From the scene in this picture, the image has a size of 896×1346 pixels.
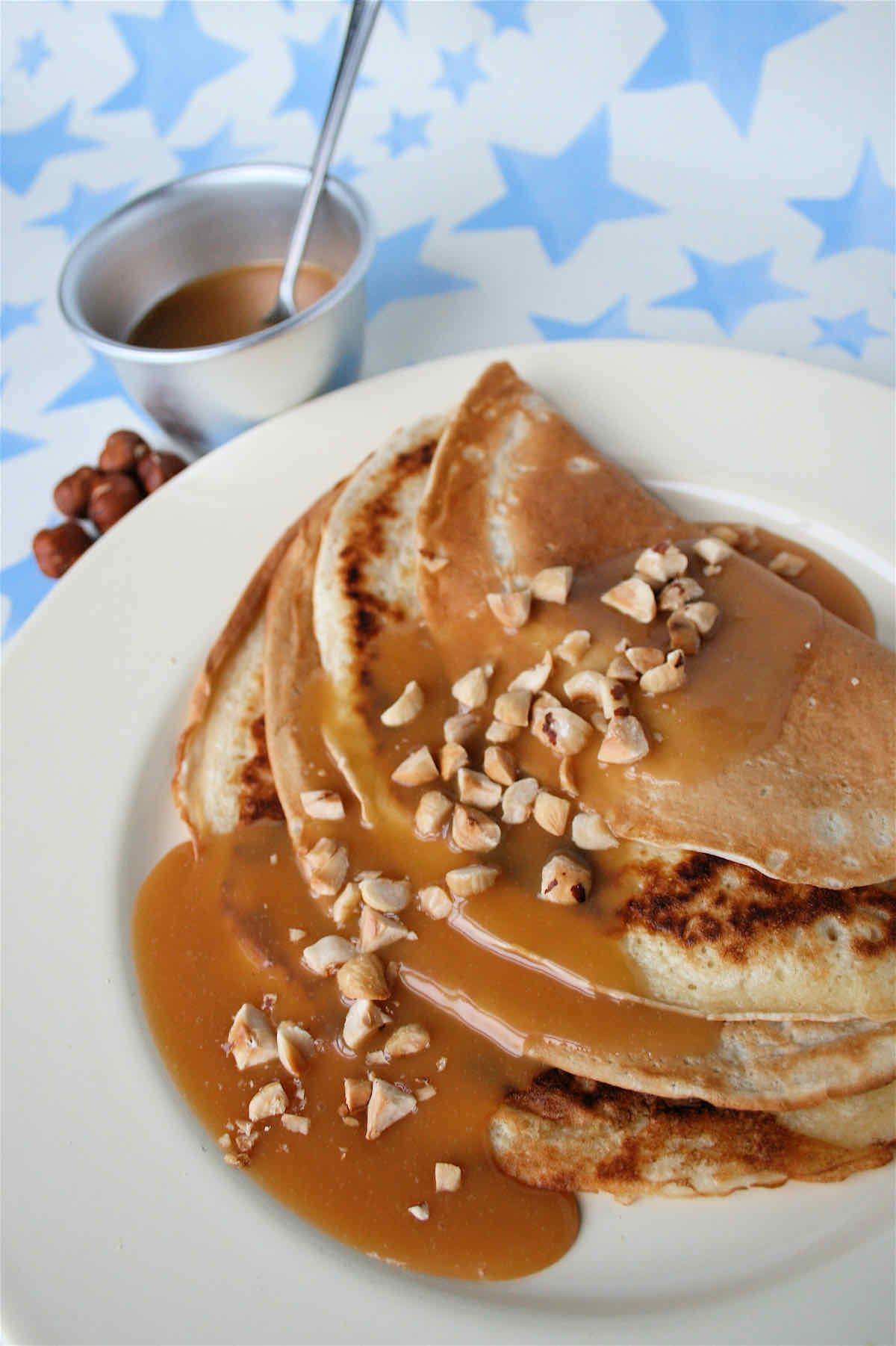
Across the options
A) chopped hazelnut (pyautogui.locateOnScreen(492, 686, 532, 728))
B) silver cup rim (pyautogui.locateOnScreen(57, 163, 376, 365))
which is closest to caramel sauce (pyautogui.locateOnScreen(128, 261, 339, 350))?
silver cup rim (pyautogui.locateOnScreen(57, 163, 376, 365))

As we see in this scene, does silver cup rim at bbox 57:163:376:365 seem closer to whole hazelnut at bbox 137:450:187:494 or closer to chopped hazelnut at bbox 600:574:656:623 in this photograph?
whole hazelnut at bbox 137:450:187:494

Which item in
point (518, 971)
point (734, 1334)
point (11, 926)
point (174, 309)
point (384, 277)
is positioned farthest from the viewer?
point (384, 277)

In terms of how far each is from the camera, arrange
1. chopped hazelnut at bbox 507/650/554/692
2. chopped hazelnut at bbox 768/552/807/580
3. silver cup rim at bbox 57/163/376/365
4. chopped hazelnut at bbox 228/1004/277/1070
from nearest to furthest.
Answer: chopped hazelnut at bbox 228/1004/277/1070, chopped hazelnut at bbox 507/650/554/692, chopped hazelnut at bbox 768/552/807/580, silver cup rim at bbox 57/163/376/365

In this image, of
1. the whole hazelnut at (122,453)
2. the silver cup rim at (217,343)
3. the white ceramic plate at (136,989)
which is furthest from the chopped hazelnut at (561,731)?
the whole hazelnut at (122,453)

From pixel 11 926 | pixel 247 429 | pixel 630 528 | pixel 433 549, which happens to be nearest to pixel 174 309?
pixel 247 429

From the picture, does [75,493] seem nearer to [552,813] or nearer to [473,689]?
[473,689]

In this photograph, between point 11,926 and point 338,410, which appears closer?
point 11,926

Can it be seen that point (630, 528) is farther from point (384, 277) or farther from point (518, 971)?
point (384, 277)
